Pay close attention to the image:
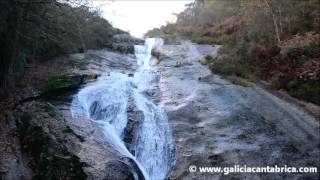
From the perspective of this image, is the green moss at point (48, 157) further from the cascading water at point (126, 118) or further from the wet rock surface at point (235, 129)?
the wet rock surface at point (235, 129)

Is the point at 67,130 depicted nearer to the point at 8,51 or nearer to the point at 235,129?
the point at 8,51

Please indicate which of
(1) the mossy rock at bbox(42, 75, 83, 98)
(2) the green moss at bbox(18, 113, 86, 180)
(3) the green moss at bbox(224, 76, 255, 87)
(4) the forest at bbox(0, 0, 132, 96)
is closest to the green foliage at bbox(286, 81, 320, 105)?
(3) the green moss at bbox(224, 76, 255, 87)

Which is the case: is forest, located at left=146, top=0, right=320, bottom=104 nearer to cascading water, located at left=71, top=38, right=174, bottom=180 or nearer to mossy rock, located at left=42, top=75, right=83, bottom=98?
cascading water, located at left=71, top=38, right=174, bottom=180

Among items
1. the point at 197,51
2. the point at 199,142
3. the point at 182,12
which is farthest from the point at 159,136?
the point at 182,12

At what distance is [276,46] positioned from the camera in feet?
69.4

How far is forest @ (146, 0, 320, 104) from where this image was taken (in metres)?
17.0

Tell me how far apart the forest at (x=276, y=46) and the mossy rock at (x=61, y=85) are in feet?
22.4

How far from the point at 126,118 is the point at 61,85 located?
3951 millimetres

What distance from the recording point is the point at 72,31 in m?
17.7

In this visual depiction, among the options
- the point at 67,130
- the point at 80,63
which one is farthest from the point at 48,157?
the point at 80,63

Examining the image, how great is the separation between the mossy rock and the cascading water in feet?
2.08

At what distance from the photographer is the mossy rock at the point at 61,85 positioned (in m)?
16.9

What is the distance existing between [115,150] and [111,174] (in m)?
1.24

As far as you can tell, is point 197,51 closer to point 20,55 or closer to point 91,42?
point 91,42
